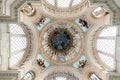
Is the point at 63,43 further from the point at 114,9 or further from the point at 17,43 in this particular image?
the point at 114,9

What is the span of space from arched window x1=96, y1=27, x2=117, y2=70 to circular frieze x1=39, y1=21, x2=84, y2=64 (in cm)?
149

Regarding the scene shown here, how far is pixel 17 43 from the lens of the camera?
23000 mm

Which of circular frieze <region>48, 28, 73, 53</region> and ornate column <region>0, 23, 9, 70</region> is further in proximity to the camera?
circular frieze <region>48, 28, 73, 53</region>

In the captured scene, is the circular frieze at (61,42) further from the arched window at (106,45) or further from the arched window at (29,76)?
the arched window at (29,76)

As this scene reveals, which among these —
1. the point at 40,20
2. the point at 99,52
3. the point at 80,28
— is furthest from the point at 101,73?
the point at 40,20

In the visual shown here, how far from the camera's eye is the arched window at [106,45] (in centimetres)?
2188

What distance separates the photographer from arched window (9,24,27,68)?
72.5 ft

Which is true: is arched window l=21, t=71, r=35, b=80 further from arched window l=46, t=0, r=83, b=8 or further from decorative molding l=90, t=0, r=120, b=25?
decorative molding l=90, t=0, r=120, b=25

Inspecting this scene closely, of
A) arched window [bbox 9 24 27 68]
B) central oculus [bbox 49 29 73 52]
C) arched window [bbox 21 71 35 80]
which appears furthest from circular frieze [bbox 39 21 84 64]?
arched window [bbox 21 71 35 80]

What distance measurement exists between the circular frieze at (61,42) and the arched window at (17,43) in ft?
4.70

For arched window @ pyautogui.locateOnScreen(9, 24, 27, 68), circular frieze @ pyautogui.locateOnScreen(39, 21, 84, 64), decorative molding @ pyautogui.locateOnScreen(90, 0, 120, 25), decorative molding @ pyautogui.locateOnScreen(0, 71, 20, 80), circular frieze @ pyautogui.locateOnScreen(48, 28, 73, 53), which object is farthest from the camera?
circular frieze @ pyautogui.locateOnScreen(48, 28, 73, 53)

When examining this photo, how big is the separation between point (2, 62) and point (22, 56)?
5.25 metres

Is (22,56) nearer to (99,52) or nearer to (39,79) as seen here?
(39,79)

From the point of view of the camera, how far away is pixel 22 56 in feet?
75.0
